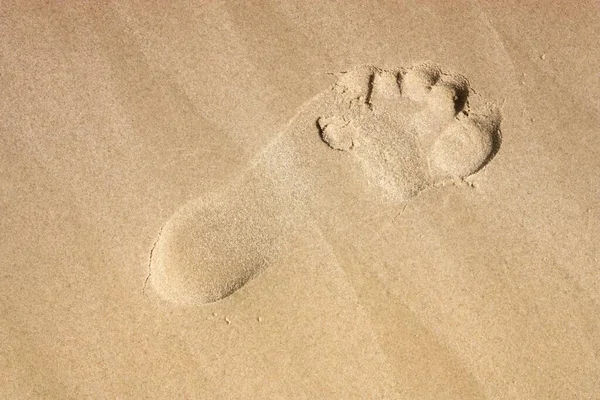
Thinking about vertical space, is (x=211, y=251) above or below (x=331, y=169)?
below

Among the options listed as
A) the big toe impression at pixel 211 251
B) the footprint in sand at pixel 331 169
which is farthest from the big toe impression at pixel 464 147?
the big toe impression at pixel 211 251

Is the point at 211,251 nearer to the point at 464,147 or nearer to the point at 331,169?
the point at 331,169

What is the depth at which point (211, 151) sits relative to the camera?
4.32 feet

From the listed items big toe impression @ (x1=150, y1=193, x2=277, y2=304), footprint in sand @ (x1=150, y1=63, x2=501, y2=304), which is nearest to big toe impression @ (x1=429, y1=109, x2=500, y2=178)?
footprint in sand @ (x1=150, y1=63, x2=501, y2=304)

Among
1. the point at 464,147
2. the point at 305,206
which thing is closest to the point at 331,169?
the point at 305,206

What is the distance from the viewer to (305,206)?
1307 mm

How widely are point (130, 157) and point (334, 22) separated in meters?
0.75

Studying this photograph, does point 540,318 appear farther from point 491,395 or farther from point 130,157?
point 130,157

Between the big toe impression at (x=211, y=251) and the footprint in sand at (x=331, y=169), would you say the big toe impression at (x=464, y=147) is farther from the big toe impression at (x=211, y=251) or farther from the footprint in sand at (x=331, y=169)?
the big toe impression at (x=211, y=251)

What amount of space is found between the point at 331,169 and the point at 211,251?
0.43m

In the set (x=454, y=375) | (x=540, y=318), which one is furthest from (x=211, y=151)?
(x=540, y=318)

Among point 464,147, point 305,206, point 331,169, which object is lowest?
point 305,206

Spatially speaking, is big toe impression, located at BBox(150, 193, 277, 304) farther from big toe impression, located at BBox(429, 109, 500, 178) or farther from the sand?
big toe impression, located at BBox(429, 109, 500, 178)

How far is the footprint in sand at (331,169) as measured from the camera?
1.27 meters
